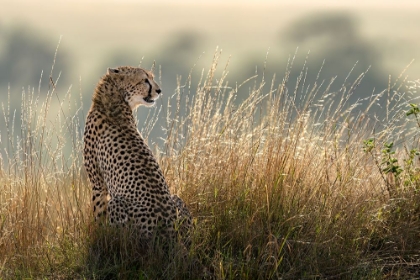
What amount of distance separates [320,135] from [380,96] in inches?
18.3

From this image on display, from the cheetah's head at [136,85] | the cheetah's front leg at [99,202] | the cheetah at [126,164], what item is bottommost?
the cheetah's front leg at [99,202]

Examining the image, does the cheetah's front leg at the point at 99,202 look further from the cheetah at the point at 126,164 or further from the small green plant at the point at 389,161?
the small green plant at the point at 389,161

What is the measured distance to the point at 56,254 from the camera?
4195 mm

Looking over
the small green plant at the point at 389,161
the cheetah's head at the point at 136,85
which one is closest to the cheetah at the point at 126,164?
the cheetah's head at the point at 136,85

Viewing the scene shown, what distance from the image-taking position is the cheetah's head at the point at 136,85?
448cm

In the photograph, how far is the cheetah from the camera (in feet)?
12.8

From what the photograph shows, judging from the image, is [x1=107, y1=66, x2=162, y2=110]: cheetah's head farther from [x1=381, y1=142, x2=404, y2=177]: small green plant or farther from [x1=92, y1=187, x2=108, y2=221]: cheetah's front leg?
[x1=381, y1=142, x2=404, y2=177]: small green plant

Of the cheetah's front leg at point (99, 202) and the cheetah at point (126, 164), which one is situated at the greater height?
the cheetah at point (126, 164)

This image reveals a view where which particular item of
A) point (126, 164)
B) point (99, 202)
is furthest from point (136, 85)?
point (99, 202)

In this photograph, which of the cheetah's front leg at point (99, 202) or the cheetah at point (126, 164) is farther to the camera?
the cheetah's front leg at point (99, 202)

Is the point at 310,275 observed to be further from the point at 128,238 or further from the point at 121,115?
the point at 121,115

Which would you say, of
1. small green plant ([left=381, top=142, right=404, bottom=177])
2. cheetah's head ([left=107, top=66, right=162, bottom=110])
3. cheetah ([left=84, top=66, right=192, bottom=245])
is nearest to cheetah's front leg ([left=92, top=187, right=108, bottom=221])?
cheetah ([left=84, top=66, right=192, bottom=245])

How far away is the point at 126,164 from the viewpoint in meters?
4.09

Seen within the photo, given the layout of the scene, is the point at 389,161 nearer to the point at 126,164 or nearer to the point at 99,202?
the point at 126,164
